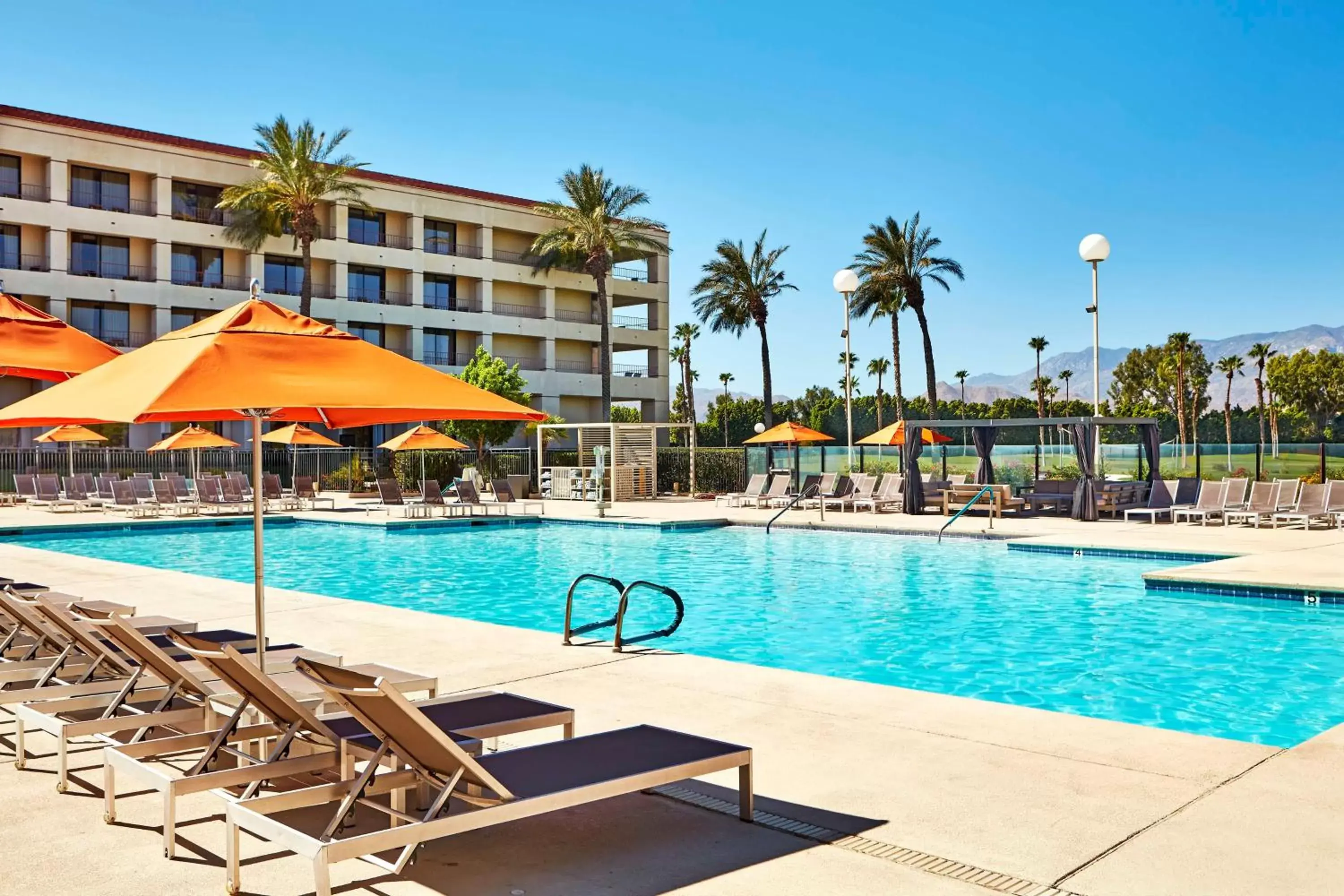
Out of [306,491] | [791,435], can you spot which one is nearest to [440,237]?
[306,491]

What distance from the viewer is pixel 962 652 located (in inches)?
406

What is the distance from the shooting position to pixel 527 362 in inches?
2124

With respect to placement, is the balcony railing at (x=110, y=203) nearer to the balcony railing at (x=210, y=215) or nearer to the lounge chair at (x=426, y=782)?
the balcony railing at (x=210, y=215)

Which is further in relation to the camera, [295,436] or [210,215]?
[210,215]

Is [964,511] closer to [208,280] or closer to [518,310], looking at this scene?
[208,280]

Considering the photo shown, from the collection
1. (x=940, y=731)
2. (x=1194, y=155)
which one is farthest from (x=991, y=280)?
(x=940, y=731)

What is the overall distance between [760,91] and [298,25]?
41.5 feet

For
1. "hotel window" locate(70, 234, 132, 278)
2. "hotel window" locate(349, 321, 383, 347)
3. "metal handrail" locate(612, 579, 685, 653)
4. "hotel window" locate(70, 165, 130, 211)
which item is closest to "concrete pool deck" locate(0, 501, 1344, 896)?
"metal handrail" locate(612, 579, 685, 653)

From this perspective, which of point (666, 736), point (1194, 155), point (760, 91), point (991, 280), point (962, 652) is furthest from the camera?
point (991, 280)

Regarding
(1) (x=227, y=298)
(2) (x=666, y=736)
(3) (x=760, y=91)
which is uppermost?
(3) (x=760, y=91)

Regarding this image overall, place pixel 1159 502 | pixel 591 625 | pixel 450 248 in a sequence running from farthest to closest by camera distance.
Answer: pixel 450 248 → pixel 1159 502 → pixel 591 625

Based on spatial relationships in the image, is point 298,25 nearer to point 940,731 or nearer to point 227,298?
point 940,731

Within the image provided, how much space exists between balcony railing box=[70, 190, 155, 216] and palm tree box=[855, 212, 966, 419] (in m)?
27.9

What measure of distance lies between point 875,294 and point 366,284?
21864mm
